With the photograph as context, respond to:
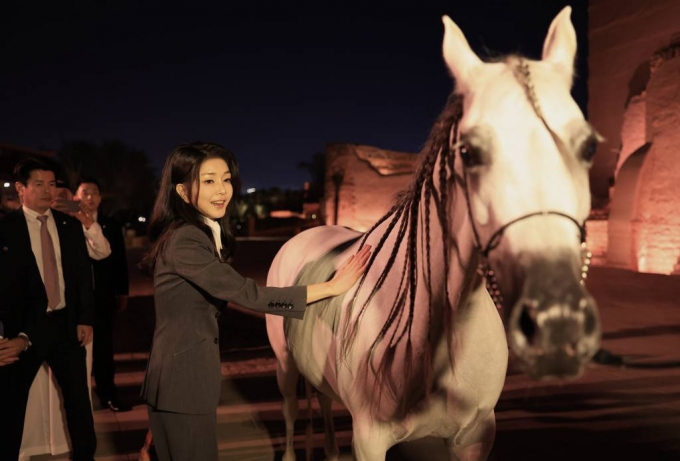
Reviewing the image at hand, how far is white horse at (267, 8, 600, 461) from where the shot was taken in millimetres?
1108

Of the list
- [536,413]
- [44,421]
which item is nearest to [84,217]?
[44,421]

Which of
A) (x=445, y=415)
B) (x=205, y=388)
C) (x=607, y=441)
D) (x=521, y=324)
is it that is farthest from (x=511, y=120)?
(x=607, y=441)

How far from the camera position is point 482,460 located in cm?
198

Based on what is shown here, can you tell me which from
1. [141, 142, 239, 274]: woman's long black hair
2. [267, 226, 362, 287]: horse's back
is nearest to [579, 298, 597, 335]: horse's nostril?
[141, 142, 239, 274]: woman's long black hair

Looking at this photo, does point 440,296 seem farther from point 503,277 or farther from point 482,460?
point 482,460

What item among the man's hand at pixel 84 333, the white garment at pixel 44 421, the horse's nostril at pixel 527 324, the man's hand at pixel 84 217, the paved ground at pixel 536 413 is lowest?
the paved ground at pixel 536 413

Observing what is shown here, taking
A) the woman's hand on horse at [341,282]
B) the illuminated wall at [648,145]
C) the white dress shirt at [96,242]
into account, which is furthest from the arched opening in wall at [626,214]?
the woman's hand on horse at [341,282]

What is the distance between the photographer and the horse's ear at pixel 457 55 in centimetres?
138

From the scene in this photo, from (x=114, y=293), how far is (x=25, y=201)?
1745mm

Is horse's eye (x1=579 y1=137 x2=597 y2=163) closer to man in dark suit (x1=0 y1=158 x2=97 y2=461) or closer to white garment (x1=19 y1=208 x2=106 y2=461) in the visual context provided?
man in dark suit (x1=0 y1=158 x2=97 y2=461)

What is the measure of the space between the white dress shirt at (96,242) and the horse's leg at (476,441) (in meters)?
3.21

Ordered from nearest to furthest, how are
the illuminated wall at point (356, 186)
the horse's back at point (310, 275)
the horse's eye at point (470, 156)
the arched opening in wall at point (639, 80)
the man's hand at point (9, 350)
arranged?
the horse's eye at point (470, 156) → the horse's back at point (310, 275) → the man's hand at point (9, 350) → the arched opening in wall at point (639, 80) → the illuminated wall at point (356, 186)

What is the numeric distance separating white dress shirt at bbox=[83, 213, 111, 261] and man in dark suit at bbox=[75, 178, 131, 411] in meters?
0.17

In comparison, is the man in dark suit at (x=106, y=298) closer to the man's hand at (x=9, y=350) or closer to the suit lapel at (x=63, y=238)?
Result: the suit lapel at (x=63, y=238)
